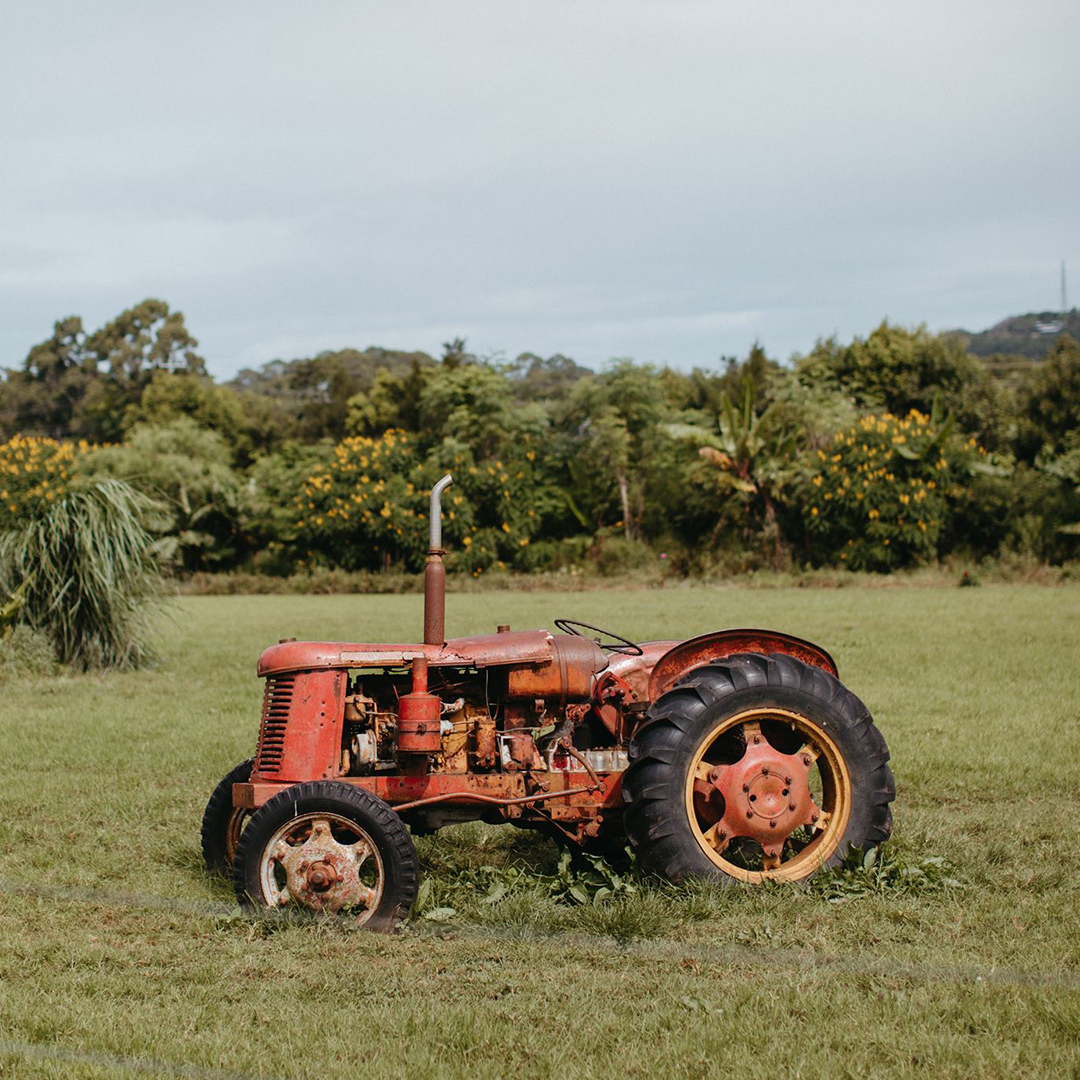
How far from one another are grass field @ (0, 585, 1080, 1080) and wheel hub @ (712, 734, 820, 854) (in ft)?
0.77

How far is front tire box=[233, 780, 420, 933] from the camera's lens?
460cm

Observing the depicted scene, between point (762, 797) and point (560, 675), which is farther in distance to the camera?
point (560, 675)

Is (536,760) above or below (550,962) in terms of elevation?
above

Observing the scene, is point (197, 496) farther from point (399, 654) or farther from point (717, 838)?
point (717, 838)

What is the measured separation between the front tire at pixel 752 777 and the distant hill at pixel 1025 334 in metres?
120

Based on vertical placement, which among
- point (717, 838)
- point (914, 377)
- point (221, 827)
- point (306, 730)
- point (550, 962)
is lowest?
point (550, 962)

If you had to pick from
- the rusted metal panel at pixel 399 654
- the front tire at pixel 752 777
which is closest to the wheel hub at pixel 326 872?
the rusted metal panel at pixel 399 654

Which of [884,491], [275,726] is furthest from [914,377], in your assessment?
[275,726]

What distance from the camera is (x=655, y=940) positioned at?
4.41 metres

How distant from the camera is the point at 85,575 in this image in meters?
13.2

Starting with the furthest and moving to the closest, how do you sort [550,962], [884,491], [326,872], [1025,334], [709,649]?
[1025,334] < [884,491] < [709,649] < [326,872] < [550,962]

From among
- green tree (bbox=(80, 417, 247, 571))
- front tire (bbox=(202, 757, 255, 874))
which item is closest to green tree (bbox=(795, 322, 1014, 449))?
green tree (bbox=(80, 417, 247, 571))

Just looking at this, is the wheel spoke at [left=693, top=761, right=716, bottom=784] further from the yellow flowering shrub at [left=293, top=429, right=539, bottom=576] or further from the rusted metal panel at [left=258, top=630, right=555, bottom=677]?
the yellow flowering shrub at [left=293, top=429, right=539, bottom=576]

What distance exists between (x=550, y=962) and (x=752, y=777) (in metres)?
1.15
